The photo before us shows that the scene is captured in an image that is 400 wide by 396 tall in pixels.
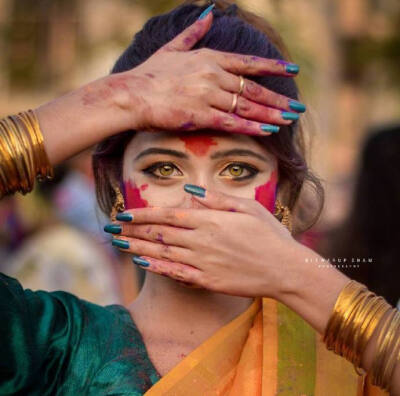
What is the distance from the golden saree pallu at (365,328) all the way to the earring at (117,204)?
0.86 m

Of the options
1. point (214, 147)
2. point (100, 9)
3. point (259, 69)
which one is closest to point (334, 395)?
point (214, 147)

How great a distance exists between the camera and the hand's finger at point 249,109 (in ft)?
8.41

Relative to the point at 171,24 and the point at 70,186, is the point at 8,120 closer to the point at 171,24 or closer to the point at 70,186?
the point at 171,24

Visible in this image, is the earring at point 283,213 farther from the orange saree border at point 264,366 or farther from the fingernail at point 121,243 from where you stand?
the fingernail at point 121,243

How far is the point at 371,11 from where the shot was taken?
2227 cm

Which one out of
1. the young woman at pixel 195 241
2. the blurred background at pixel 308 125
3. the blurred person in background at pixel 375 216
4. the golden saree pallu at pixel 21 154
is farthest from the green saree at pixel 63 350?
the blurred person in background at pixel 375 216

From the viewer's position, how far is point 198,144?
2746 mm

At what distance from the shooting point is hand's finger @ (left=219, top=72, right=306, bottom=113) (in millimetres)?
2572

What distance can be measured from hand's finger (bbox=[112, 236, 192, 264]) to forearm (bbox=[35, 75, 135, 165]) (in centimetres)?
30

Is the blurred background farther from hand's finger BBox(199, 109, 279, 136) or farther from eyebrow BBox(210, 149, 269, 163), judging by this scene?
hand's finger BBox(199, 109, 279, 136)

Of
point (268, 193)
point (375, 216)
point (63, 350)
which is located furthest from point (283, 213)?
point (375, 216)

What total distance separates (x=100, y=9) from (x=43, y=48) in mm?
4671

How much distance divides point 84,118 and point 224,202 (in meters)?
0.48

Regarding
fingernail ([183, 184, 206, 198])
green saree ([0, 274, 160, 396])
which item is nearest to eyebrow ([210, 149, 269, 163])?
fingernail ([183, 184, 206, 198])
